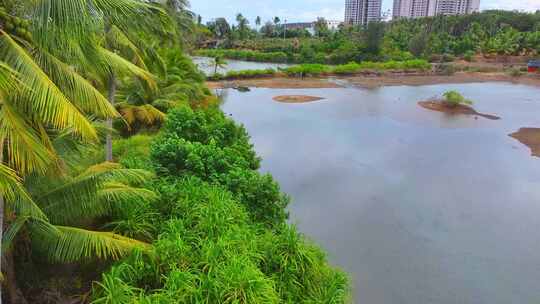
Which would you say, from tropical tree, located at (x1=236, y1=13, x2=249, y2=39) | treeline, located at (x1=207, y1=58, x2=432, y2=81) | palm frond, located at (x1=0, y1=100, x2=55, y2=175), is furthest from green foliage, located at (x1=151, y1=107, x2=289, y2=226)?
tropical tree, located at (x1=236, y1=13, x2=249, y2=39)

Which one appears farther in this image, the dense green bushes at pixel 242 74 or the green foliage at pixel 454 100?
the dense green bushes at pixel 242 74

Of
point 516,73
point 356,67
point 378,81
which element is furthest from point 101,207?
point 516,73

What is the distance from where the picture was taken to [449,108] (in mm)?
25266

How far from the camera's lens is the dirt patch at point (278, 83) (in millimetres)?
34531

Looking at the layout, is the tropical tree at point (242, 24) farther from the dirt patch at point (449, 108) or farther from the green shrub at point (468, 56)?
the dirt patch at point (449, 108)

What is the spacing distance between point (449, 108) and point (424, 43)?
107 ft

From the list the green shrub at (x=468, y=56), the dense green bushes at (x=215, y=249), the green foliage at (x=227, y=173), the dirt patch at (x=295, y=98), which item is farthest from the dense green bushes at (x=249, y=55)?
the dense green bushes at (x=215, y=249)

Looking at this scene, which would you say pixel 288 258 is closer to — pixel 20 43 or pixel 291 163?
pixel 20 43

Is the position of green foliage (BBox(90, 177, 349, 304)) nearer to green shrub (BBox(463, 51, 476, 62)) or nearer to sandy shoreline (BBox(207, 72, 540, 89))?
sandy shoreline (BBox(207, 72, 540, 89))

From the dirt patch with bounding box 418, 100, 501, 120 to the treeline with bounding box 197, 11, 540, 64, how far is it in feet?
83.4

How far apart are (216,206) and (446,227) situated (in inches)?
263

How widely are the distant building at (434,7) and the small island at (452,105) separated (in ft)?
268

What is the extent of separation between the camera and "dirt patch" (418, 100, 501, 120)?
23.7 meters

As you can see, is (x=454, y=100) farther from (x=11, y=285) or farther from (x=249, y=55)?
(x=249, y=55)
